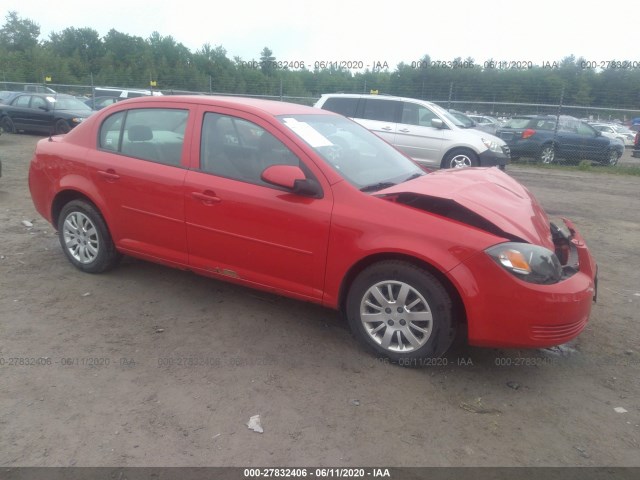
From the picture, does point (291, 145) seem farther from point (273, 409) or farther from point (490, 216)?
point (273, 409)

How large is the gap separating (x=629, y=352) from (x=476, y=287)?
1.51 meters

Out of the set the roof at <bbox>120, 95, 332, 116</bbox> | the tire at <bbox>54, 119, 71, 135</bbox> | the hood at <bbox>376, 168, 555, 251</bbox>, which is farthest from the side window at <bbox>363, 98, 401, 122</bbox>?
the tire at <bbox>54, 119, 71, 135</bbox>

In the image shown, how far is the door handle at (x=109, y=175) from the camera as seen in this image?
4.39 metres

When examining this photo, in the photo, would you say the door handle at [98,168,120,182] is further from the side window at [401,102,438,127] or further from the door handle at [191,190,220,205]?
the side window at [401,102,438,127]

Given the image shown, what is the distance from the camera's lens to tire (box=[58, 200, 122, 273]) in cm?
465

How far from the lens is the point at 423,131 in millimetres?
11180

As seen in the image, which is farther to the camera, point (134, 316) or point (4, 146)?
point (4, 146)

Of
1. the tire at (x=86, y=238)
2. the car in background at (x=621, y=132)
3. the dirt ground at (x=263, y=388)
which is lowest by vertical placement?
the dirt ground at (x=263, y=388)

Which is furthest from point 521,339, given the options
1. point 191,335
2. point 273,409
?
point 191,335

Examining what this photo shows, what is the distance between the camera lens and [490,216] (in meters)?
3.31

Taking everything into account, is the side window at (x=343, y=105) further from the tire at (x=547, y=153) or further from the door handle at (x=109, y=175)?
the door handle at (x=109, y=175)

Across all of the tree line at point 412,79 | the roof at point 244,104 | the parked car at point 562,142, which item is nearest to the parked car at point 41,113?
the tree line at point 412,79

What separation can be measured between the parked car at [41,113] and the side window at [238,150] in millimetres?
13518

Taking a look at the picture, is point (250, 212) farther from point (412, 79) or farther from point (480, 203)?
point (412, 79)
